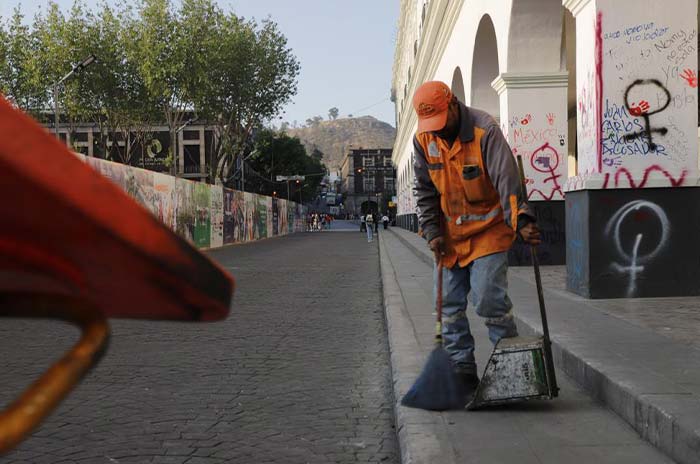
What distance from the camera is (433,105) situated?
367 cm

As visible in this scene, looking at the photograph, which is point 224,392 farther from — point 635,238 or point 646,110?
point 646,110

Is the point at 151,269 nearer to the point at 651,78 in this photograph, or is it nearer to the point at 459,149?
the point at 459,149

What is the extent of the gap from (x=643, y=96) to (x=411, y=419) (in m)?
5.00

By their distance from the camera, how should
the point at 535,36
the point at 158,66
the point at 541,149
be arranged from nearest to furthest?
the point at 535,36, the point at 541,149, the point at 158,66

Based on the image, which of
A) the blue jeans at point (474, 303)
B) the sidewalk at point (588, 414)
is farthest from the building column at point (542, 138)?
the blue jeans at point (474, 303)

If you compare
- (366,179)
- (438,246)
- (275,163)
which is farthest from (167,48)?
(366,179)

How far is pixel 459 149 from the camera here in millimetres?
3822

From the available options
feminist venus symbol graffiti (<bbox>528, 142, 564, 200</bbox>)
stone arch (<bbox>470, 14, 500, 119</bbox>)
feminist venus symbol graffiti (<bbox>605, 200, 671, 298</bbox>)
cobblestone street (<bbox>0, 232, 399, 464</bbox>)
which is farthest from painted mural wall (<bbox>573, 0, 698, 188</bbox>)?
stone arch (<bbox>470, 14, 500, 119</bbox>)

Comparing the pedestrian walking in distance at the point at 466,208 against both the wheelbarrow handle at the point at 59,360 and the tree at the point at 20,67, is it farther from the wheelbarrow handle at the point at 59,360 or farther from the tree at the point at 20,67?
the tree at the point at 20,67

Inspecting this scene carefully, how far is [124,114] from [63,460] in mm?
37942

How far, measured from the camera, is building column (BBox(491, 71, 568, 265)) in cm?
1138

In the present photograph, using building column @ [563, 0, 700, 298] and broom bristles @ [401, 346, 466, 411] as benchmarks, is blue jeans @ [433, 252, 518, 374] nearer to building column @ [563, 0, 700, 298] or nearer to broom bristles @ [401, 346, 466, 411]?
broom bristles @ [401, 346, 466, 411]

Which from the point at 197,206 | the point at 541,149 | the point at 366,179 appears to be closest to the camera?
the point at 541,149

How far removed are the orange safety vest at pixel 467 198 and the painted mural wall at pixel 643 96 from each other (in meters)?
3.80
